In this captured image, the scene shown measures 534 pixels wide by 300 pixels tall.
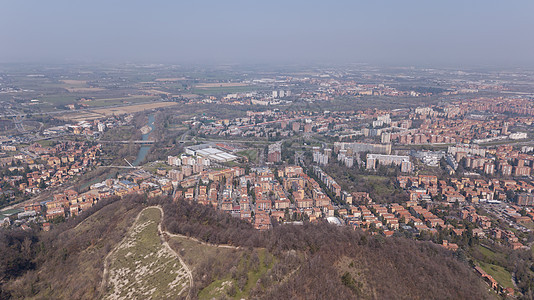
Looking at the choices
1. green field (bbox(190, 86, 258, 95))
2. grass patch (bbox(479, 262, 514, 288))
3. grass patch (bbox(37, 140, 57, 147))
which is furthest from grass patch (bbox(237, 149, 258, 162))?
green field (bbox(190, 86, 258, 95))

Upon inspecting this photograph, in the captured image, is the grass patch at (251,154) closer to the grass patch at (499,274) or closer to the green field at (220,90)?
the grass patch at (499,274)

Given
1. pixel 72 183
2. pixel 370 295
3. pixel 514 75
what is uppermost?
pixel 514 75

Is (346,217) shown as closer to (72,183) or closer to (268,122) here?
(72,183)

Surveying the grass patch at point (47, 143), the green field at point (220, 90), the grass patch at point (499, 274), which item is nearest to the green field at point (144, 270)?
the grass patch at point (499, 274)

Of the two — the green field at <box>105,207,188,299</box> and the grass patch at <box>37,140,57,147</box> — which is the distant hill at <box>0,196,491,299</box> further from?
the grass patch at <box>37,140,57,147</box>

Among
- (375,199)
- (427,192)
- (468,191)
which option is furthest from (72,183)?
(468,191)

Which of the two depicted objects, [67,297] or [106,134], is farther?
[106,134]
